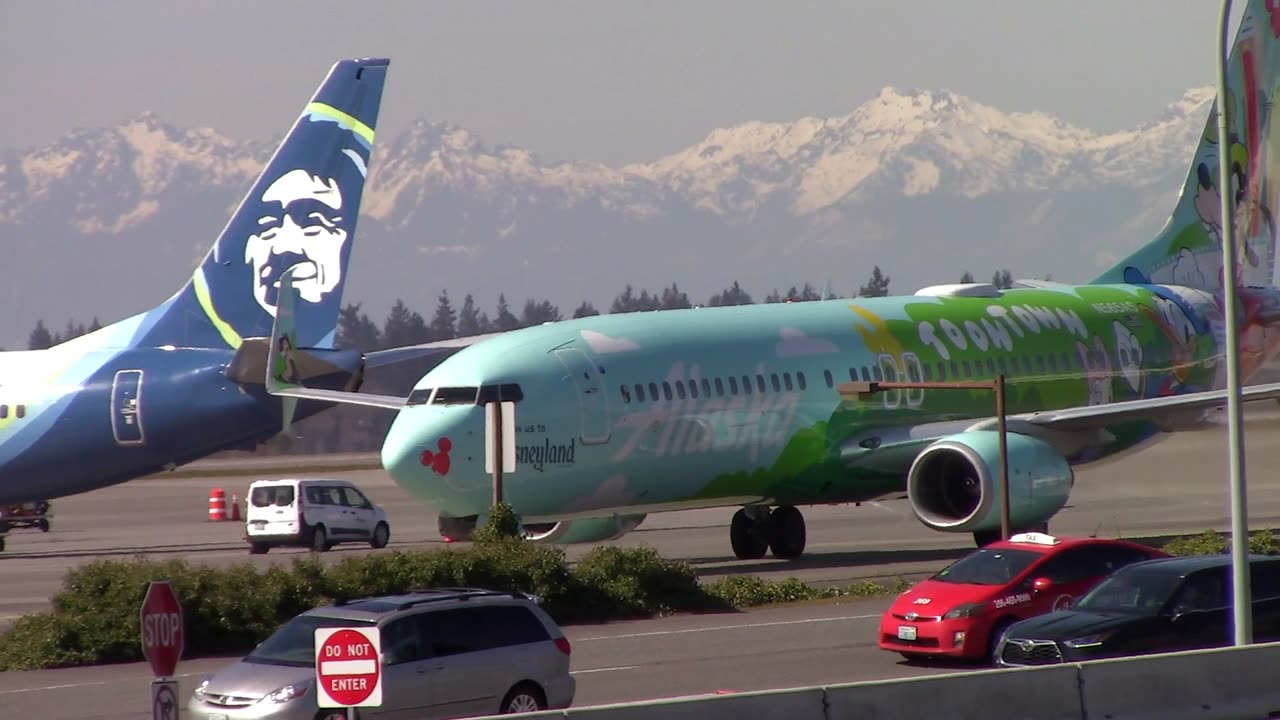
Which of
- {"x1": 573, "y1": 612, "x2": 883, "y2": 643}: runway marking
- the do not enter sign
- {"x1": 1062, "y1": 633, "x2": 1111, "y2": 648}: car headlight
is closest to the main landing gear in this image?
{"x1": 573, "y1": 612, "x2": 883, "y2": 643}: runway marking

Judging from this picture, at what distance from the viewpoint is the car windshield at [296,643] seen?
16484mm

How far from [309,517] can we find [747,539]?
1122cm

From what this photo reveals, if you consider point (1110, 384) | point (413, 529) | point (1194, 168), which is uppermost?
point (1194, 168)

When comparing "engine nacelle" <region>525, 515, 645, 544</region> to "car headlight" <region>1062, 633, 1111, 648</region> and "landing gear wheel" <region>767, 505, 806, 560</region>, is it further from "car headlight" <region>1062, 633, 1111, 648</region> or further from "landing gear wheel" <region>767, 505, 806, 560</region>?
"car headlight" <region>1062, 633, 1111, 648</region>

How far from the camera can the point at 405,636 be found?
16484mm

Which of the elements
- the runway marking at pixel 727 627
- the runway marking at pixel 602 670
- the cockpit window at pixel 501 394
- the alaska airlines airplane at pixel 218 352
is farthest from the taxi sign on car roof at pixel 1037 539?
the alaska airlines airplane at pixel 218 352

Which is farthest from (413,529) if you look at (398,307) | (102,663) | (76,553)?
(398,307)

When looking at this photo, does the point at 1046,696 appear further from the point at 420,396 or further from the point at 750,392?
the point at 750,392

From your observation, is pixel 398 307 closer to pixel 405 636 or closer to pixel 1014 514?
pixel 1014 514

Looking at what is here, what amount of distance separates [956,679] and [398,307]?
179 meters

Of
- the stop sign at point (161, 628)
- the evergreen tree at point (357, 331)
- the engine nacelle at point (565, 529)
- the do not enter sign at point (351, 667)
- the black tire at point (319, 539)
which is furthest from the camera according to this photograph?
the evergreen tree at point (357, 331)

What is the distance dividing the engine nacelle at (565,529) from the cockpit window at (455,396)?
196 centimetres

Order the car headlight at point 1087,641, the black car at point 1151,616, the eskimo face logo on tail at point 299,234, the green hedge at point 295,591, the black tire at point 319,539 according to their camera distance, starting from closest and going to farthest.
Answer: the car headlight at point 1087,641
the black car at point 1151,616
the green hedge at point 295,591
the black tire at point 319,539
the eskimo face logo on tail at point 299,234

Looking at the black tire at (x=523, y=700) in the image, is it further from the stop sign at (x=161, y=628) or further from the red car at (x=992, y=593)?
the red car at (x=992, y=593)
